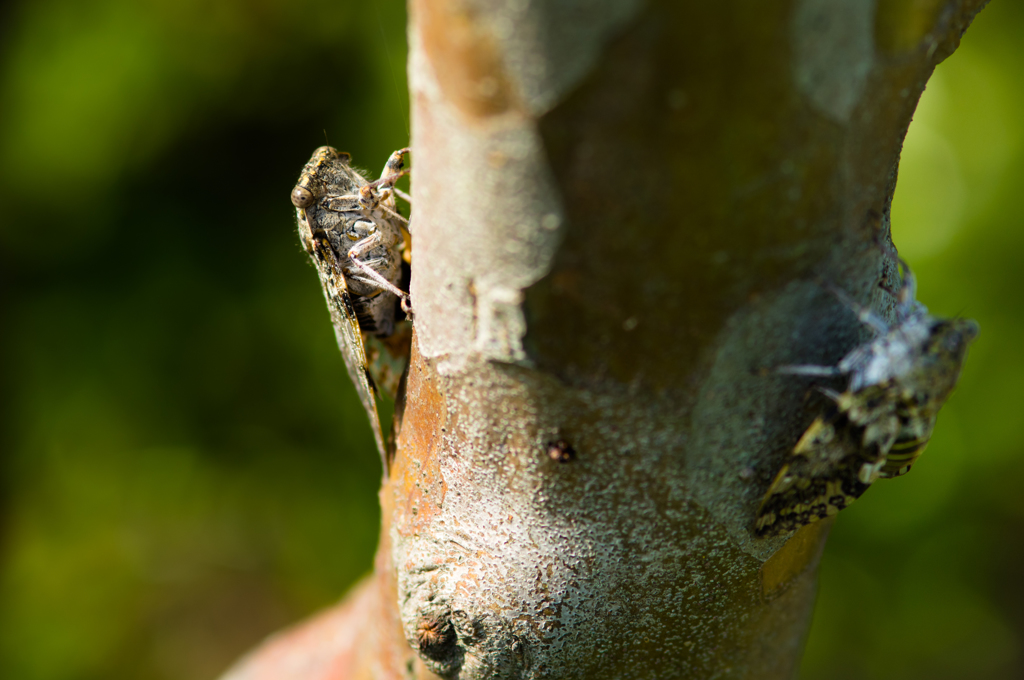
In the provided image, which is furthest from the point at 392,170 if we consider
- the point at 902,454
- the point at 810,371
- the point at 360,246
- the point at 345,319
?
the point at 902,454

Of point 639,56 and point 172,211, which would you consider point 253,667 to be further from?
point 172,211

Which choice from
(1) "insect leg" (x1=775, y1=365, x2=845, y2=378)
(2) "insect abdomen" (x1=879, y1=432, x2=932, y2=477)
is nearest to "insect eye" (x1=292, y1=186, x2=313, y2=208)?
(1) "insect leg" (x1=775, y1=365, x2=845, y2=378)

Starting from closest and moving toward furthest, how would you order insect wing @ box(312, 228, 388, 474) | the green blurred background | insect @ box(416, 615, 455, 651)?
insect @ box(416, 615, 455, 651) → insect wing @ box(312, 228, 388, 474) → the green blurred background

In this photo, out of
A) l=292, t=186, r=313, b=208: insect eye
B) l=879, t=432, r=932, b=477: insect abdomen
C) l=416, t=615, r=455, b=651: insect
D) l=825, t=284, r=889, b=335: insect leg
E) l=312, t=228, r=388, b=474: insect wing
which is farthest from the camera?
l=292, t=186, r=313, b=208: insect eye

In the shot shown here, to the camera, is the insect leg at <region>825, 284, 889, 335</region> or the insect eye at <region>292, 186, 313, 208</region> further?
the insect eye at <region>292, 186, 313, 208</region>

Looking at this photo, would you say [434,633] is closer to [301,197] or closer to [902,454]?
[902,454]

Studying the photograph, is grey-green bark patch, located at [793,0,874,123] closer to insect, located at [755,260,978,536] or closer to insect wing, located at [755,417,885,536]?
insect, located at [755,260,978,536]

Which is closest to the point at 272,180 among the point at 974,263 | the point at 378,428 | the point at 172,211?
the point at 172,211
